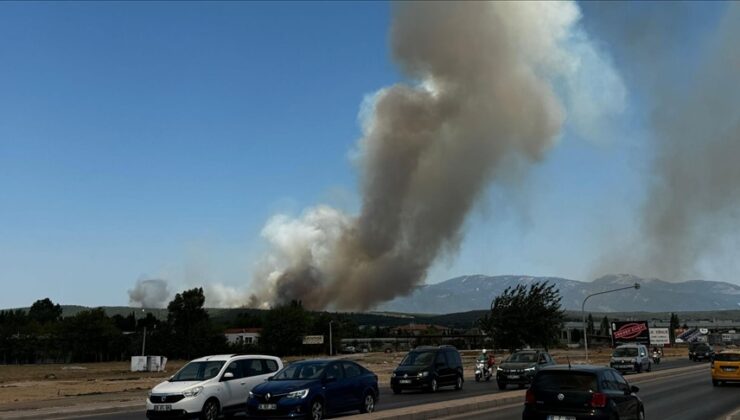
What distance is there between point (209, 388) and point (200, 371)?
0.99 m

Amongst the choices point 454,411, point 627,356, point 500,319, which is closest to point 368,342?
point 500,319

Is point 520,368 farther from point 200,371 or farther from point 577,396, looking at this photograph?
point 577,396

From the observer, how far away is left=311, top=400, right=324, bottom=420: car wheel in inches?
629

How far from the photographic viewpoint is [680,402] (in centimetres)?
2284

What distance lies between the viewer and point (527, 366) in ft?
98.6

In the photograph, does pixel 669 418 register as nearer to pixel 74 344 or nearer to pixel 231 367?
pixel 231 367

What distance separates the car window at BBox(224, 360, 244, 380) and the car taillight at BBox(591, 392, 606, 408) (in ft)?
32.4

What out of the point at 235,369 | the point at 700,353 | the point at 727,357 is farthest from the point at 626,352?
the point at 235,369

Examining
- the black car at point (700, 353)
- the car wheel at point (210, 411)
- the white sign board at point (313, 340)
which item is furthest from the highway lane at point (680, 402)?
the white sign board at point (313, 340)

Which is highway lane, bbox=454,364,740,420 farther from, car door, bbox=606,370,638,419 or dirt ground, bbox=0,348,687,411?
car door, bbox=606,370,638,419

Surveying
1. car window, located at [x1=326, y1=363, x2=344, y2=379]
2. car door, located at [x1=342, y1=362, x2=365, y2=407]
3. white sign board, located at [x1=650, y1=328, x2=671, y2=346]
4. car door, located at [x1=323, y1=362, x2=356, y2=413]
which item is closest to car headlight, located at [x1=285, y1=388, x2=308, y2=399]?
car door, located at [x1=323, y1=362, x2=356, y2=413]

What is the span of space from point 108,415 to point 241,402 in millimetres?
6404

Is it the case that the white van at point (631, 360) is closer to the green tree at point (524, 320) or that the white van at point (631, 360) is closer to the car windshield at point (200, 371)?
the green tree at point (524, 320)

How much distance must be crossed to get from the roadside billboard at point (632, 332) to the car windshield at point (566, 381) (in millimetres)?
71024
